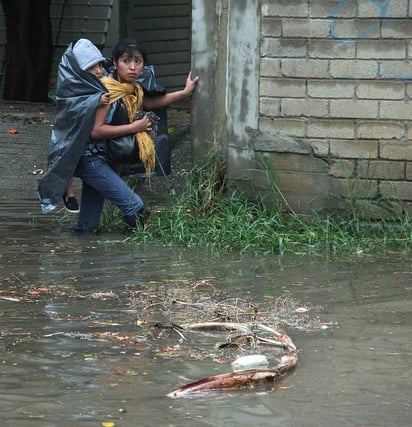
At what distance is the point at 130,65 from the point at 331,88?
5.04ft

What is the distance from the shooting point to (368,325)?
233 inches

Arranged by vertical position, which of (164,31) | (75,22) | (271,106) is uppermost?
(75,22)

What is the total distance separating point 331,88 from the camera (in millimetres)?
8609

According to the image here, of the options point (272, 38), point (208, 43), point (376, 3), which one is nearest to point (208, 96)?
point (208, 43)

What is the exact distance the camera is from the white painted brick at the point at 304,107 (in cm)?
863

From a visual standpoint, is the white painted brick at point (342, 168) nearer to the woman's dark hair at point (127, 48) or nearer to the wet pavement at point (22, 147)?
the woman's dark hair at point (127, 48)

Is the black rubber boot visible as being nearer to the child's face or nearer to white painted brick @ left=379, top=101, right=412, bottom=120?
the child's face

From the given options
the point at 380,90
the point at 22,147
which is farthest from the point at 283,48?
the point at 22,147

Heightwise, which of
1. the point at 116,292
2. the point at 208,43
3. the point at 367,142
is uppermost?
the point at 208,43

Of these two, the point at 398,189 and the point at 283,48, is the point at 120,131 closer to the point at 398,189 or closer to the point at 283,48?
the point at 283,48

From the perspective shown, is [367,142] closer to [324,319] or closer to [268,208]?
[268,208]

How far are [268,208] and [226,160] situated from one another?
586mm

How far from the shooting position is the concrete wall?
8469mm

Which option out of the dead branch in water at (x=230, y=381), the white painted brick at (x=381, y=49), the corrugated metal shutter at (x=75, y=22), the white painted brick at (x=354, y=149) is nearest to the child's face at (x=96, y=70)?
the white painted brick at (x=354, y=149)
